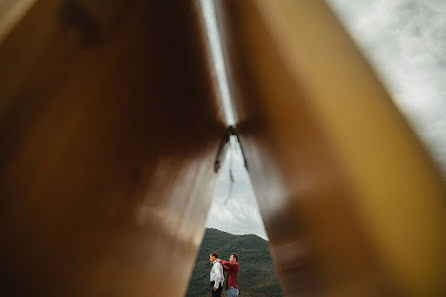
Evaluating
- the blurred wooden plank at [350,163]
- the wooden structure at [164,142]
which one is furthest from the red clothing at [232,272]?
the blurred wooden plank at [350,163]

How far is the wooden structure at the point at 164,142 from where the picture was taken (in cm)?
34

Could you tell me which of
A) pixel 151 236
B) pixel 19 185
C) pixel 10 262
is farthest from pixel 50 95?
pixel 151 236

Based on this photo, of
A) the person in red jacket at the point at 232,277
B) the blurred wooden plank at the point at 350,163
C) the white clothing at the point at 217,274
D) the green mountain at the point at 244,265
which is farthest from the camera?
the green mountain at the point at 244,265

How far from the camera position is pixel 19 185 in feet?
1.53

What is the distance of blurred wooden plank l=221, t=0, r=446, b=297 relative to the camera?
0.31 meters

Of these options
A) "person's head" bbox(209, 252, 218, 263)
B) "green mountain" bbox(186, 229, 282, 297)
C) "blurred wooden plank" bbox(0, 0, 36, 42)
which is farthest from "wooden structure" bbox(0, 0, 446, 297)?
"green mountain" bbox(186, 229, 282, 297)

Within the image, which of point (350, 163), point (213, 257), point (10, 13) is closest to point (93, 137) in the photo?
point (10, 13)

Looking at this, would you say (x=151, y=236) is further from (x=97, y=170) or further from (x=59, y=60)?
(x=59, y=60)

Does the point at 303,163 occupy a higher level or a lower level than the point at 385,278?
higher

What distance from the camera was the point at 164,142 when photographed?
0.93 metres

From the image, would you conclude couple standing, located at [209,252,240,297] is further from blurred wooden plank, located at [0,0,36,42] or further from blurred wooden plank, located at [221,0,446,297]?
blurred wooden plank, located at [0,0,36,42]

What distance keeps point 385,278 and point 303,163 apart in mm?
285

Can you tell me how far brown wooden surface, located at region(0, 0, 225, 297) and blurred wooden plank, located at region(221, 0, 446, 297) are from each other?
342 millimetres

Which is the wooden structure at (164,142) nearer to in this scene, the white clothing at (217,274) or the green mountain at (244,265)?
the white clothing at (217,274)
